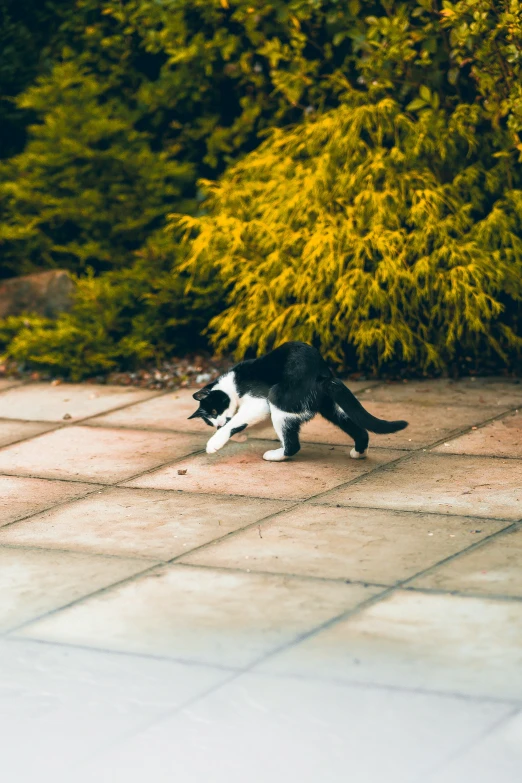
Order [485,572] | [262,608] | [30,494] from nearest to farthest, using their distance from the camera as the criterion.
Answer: [262,608] → [485,572] → [30,494]

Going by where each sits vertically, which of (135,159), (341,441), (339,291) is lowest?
(341,441)

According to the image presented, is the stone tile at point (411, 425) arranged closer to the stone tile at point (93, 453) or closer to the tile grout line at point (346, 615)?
the stone tile at point (93, 453)

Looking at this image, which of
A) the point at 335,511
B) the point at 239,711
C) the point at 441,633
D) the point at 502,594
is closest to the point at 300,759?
the point at 239,711

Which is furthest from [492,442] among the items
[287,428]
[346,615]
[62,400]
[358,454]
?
[62,400]

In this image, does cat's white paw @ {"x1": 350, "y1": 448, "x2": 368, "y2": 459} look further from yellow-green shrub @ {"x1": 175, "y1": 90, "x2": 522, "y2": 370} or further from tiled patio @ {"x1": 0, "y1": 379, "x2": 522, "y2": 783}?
yellow-green shrub @ {"x1": 175, "y1": 90, "x2": 522, "y2": 370}

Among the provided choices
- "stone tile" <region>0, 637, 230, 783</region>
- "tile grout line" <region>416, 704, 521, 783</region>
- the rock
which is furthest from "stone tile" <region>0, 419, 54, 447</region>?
"tile grout line" <region>416, 704, 521, 783</region>

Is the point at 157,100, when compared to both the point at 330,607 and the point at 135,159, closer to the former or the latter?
the point at 135,159

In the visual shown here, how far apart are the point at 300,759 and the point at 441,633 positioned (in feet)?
3.47

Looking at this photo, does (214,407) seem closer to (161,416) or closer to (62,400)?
(161,416)

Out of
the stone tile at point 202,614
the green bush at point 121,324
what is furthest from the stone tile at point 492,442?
the green bush at point 121,324

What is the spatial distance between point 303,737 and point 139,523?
2464 mm

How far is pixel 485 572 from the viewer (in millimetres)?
5102

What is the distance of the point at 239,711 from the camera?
12.7 feet

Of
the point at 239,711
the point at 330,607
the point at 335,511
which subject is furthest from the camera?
the point at 335,511
